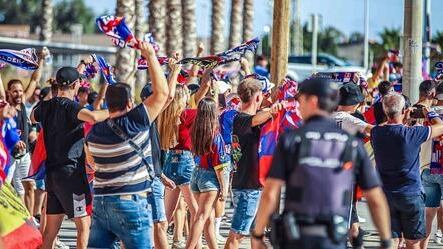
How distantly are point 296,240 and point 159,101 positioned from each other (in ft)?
6.37

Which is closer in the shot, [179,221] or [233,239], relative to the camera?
[233,239]

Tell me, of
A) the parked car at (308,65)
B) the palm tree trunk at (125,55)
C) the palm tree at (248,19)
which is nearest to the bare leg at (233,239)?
the palm tree trunk at (125,55)

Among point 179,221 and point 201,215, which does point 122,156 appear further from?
point 179,221

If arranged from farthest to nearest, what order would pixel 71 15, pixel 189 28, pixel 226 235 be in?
pixel 71 15, pixel 189 28, pixel 226 235

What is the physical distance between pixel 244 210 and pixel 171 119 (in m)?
1.52

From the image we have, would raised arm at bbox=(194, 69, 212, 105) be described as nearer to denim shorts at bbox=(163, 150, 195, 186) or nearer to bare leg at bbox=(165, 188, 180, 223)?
denim shorts at bbox=(163, 150, 195, 186)

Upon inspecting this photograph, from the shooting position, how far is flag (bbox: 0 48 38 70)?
11.3 meters

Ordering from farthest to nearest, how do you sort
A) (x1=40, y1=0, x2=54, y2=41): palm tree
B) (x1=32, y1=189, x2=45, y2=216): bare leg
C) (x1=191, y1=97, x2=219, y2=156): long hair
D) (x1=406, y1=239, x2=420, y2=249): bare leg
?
(x1=40, y1=0, x2=54, y2=41): palm tree
(x1=32, y1=189, x2=45, y2=216): bare leg
(x1=191, y1=97, x2=219, y2=156): long hair
(x1=406, y1=239, x2=420, y2=249): bare leg

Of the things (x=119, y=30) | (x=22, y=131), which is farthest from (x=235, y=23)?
(x=119, y=30)

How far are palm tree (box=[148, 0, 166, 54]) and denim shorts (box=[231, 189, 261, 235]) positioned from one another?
18.0m

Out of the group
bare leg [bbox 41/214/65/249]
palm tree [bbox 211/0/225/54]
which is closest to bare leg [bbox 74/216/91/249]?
bare leg [bbox 41/214/65/249]

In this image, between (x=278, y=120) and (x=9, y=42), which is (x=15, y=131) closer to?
(x=278, y=120)

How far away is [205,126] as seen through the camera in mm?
10883

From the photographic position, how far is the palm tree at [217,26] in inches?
1244
